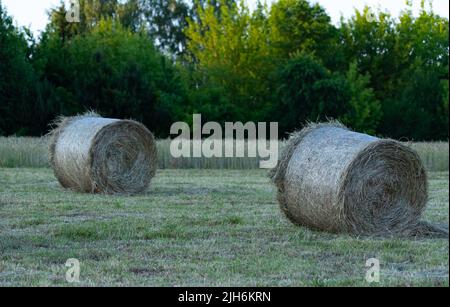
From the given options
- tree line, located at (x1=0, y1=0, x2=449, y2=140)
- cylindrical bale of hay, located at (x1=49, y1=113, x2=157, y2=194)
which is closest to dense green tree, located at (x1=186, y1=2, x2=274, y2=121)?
tree line, located at (x1=0, y1=0, x2=449, y2=140)

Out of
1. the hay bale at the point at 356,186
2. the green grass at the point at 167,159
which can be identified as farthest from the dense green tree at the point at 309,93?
the hay bale at the point at 356,186

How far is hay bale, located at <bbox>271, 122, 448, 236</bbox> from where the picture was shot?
9820mm

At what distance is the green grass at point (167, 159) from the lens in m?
23.0

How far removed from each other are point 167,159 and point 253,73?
Result: 21080 mm

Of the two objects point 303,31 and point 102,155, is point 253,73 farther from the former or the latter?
point 102,155

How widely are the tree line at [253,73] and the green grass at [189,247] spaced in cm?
2147

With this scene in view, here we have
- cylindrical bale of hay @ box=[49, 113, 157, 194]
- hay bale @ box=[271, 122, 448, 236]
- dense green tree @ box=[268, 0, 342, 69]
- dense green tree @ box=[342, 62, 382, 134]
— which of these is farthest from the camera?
dense green tree @ box=[268, 0, 342, 69]

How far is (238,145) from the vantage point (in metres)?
24.5

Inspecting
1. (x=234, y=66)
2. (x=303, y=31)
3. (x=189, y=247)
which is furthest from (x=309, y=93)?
(x=189, y=247)

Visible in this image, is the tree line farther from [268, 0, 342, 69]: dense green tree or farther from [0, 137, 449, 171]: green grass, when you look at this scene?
[0, 137, 449, 171]: green grass

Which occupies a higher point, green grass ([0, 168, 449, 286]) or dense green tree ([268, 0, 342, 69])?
dense green tree ([268, 0, 342, 69])

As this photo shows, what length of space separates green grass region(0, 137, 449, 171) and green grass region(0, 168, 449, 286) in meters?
9.11

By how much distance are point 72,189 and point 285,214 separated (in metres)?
6.30

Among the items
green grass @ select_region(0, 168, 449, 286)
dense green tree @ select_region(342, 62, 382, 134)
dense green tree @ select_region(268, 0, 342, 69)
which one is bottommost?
green grass @ select_region(0, 168, 449, 286)
